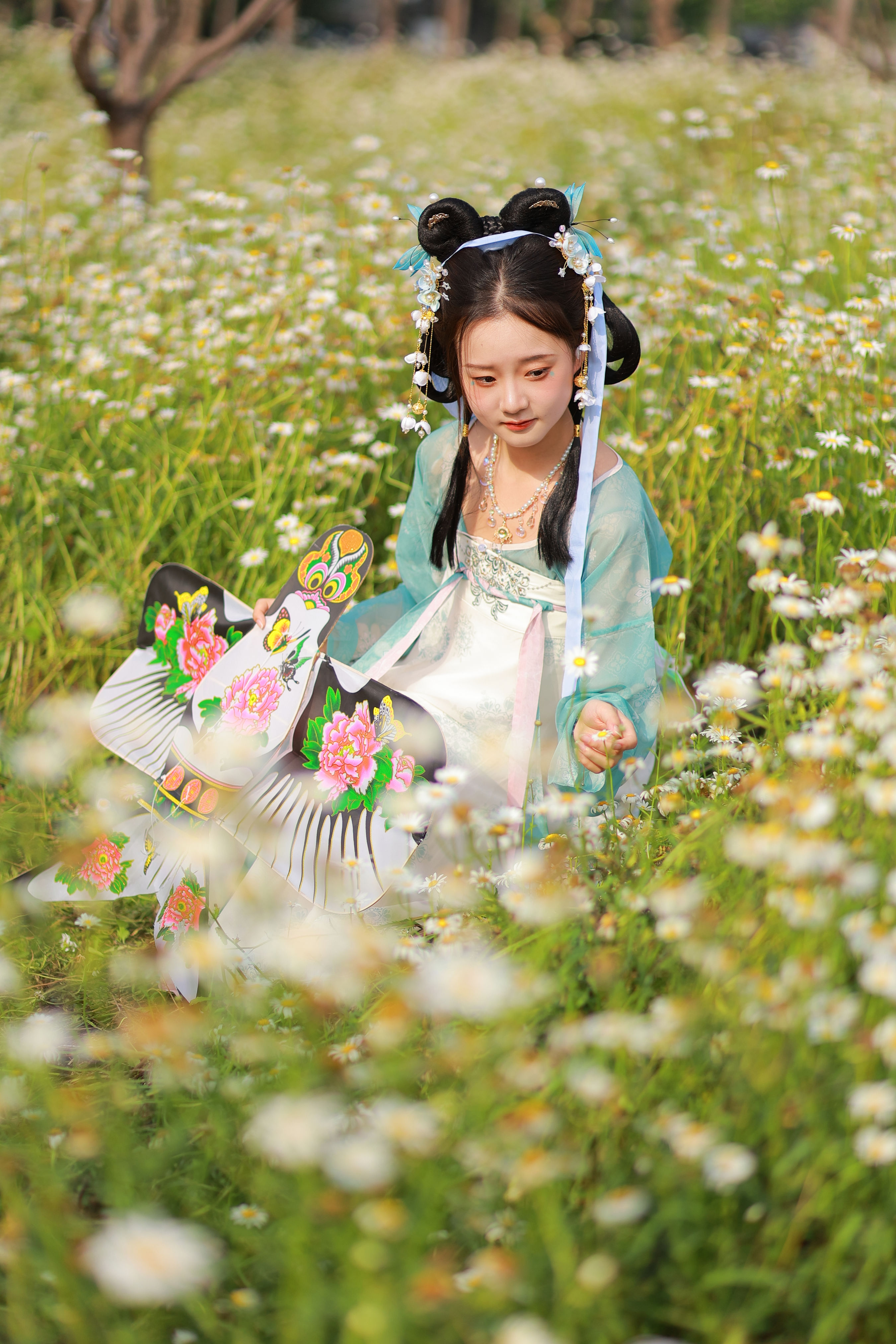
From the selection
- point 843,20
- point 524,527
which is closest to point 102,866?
point 524,527

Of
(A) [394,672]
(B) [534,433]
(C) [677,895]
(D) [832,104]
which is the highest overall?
(D) [832,104]

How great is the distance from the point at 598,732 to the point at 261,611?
882mm

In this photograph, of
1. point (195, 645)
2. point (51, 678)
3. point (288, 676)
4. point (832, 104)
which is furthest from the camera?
point (832, 104)

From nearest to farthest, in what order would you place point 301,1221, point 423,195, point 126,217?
1. point 301,1221
2. point 126,217
3. point 423,195

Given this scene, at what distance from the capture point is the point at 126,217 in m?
4.34

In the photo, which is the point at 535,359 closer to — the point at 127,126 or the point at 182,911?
the point at 182,911

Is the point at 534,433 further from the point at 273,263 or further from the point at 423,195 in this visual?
the point at 423,195

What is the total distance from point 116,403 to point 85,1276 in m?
2.79

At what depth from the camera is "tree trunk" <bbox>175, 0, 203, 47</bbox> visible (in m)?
6.00

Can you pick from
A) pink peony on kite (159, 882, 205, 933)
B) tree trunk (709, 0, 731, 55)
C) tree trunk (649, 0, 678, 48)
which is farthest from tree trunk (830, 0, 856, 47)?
pink peony on kite (159, 882, 205, 933)

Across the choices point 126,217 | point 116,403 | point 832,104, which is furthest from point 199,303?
point 832,104

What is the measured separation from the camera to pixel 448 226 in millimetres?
2309

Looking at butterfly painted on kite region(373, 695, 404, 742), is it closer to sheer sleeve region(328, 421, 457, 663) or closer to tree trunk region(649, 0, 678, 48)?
sheer sleeve region(328, 421, 457, 663)

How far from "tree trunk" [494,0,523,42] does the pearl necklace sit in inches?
1147
